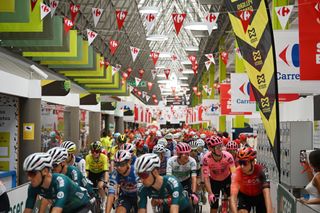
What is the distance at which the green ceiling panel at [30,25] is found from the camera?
13.7 meters

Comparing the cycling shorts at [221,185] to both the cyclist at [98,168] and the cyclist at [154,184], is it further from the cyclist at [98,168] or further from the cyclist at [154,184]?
the cyclist at [154,184]

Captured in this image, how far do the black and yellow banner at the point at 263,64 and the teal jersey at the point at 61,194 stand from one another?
2401mm

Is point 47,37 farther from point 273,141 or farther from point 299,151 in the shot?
point 273,141

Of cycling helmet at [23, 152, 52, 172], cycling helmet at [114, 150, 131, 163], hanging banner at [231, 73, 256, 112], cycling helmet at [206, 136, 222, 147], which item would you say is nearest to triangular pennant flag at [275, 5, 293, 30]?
hanging banner at [231, 73, 256, 112]

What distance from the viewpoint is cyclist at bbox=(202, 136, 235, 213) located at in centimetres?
1031

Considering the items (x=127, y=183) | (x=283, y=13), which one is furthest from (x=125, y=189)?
(x=283, y=13)

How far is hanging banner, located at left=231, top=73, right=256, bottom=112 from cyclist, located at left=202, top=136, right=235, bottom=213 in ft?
28.9

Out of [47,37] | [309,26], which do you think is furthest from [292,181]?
[47,37]

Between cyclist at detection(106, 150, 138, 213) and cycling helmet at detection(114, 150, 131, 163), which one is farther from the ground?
cycling helmet at detection(114, 150, 131, 163)

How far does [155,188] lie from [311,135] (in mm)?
5959

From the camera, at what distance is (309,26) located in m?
9.04

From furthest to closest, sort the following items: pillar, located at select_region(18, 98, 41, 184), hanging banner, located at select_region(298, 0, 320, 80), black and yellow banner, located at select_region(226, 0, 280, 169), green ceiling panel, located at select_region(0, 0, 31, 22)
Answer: pillar, located at select_region(18, 98, 41, 184), green ceiling panel, located at select_region(0, 0, 31, 22), hanging banner, located at select_region(298, 0, 320, 80), black and yellow banner, located at select_region(226, 0, 280, 169)

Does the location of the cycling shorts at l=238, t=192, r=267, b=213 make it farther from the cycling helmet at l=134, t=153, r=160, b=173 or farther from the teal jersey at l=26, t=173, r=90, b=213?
the teal jersey at l=26, t=173, r=90, b=213

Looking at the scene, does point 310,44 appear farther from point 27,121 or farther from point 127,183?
point 27,121
